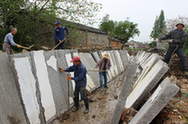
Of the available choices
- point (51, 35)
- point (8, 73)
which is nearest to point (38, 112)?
point (8, 73)

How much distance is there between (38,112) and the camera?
9.59 ft

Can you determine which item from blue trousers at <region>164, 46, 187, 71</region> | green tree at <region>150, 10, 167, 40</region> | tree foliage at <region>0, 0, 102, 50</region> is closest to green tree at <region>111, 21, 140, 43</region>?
green tree at <region>150, 10, 167, 40</region>

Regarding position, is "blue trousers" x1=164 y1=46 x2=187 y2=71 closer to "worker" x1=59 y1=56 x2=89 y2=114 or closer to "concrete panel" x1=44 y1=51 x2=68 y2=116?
"worker" x1=59 y1=56 x2=89 y2=114

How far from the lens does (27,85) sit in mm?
2777

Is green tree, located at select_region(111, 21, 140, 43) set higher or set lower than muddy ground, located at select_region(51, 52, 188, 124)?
higher

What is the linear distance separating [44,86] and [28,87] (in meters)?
0.46

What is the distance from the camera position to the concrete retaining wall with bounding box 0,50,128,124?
244 centimetres

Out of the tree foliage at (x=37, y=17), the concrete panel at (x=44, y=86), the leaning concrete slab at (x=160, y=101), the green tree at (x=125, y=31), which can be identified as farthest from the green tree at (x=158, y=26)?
the leaning concrete slab at (x=160, y=101)

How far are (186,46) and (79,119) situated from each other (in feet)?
26.4

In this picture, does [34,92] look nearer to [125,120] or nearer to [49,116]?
[49,116]

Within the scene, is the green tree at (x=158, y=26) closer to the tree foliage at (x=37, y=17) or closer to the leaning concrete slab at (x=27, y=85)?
the tree foliage at (x=37, y=17)

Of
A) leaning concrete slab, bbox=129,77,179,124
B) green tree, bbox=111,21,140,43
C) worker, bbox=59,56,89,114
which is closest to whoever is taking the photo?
leaning concrete slab, bbox=129,77,179,124

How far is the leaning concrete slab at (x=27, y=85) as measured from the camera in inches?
105

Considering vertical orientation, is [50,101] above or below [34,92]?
below
